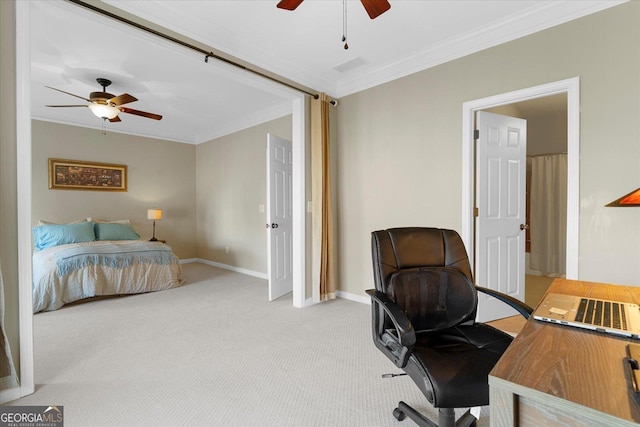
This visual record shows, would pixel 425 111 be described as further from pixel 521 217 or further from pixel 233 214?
pixel 233 214

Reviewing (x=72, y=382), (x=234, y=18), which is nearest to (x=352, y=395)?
(x=72, y=382)

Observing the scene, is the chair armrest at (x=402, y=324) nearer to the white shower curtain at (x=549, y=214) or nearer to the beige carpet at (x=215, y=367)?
the beige carpet at (x=215, y=367)

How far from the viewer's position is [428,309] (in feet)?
5.21

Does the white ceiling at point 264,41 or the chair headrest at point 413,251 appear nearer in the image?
the chair headrest at point 413,251

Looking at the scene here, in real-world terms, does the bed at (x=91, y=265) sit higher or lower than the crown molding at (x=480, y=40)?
lower

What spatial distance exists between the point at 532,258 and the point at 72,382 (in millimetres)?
6256

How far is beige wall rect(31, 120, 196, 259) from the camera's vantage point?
16.5ft

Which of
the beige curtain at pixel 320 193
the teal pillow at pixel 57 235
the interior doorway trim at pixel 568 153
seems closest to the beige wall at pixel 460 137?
the interior doorway trim at pixel 568 153

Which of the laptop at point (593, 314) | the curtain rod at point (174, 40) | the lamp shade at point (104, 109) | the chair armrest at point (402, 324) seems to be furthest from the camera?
the lamp shade at point (104, 109)

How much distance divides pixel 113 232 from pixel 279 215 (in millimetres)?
3023

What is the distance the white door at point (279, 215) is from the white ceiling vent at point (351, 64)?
1130 millimetres

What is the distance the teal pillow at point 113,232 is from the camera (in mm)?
4941

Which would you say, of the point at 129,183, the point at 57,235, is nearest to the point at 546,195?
the point at 129,183

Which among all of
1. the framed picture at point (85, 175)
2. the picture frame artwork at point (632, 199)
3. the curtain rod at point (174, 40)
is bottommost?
the picture frame artwork at point (632, 199)
